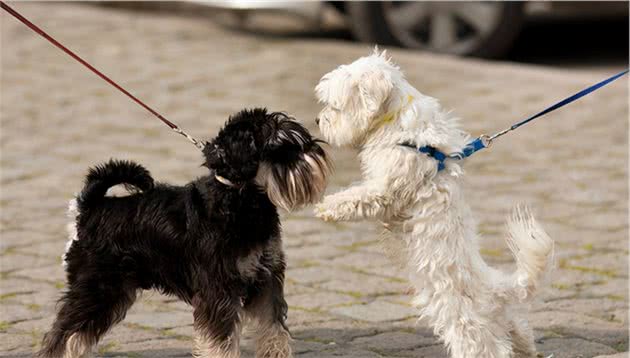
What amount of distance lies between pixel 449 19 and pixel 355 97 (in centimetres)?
A: 627

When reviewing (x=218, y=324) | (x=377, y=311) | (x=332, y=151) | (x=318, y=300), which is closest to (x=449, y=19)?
(x=332, y=151)

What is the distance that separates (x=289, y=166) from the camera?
14.4 feet

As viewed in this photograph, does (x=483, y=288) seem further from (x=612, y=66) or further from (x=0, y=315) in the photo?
(x=612, y=66)

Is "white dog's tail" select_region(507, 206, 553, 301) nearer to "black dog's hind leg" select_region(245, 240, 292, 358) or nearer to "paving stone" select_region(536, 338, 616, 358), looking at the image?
"paving stone" select_region(536, 338, 616, 358)

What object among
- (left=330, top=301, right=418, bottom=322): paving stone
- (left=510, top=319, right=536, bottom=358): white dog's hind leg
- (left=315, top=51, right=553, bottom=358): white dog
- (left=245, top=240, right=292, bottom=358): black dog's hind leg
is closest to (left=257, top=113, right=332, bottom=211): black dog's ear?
(left=315, top=51, right=553, bottom=358): white dog

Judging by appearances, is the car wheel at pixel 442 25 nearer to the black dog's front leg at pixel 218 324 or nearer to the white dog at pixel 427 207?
the white dog at pixel 427 207

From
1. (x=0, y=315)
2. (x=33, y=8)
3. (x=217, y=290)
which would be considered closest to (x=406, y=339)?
(x=217, y=290)

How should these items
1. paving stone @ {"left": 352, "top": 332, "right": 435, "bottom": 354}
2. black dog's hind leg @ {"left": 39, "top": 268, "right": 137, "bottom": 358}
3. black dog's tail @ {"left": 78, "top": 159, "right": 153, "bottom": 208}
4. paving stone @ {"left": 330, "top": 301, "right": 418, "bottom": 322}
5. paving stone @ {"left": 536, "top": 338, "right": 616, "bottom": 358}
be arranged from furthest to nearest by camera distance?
paving stone @ {"left": 330, "top": 301, "right": 418, "bottom": 322}
paving stone @ {"left": 352, "top": 332, "right": 435, "bottom": 354}
paving stone @ {"left": 536, "top": 338, "right": 616, "bottom": 358}
black dog's tail @ {"left": 78, "top": 159, "right": 153, "bottom": 208}
black dog's hind leg @ {"left": 39, "top": 268, "right": 137, "bottom": 358}

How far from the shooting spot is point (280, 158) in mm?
4398

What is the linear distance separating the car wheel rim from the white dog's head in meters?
5.96

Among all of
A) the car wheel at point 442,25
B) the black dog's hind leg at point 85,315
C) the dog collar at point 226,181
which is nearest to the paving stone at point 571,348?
the dog collar at point 226,181

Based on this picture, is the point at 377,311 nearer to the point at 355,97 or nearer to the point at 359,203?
the point at 359,203

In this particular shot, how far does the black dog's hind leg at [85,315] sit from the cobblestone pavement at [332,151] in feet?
1.74

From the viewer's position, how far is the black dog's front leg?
435cm
